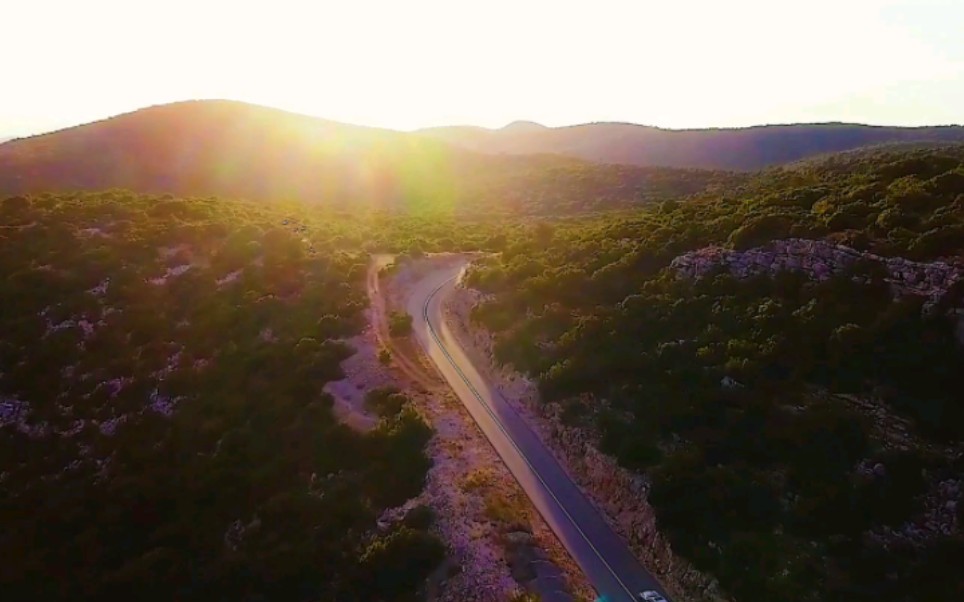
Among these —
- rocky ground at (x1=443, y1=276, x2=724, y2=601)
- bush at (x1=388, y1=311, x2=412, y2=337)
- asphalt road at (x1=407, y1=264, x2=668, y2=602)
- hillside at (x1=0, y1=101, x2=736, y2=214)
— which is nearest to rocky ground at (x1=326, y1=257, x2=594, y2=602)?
asphalt road at (x1=407, y1=264, x2=668, y2=602)

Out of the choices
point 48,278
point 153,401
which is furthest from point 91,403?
point 48,278

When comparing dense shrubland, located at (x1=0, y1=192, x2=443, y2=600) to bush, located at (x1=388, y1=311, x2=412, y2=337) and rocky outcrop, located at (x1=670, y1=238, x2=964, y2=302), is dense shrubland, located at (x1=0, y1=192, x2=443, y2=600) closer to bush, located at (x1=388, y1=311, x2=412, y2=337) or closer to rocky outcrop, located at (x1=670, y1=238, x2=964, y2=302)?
bush, located at (x1=388, y1=311, x2=412, y2=337)

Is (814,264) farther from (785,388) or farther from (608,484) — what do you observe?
(608,484)

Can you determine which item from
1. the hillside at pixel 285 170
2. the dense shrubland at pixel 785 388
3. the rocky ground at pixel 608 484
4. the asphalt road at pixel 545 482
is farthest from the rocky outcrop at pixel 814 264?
the hillside at pixel 285 170

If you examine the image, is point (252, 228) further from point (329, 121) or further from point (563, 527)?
point (329, 121)

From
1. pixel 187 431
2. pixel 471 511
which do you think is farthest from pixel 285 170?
pixel 471 511

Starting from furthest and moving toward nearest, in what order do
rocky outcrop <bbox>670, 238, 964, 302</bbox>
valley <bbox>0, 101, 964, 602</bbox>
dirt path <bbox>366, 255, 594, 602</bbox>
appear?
rocky outcrop <bbox>670, 238, 964, 302</bbox>
valley <bbox>0, 101, 964, 602</bbox>
dirt path <bbox>366, 255, 594, 602</bbox>
